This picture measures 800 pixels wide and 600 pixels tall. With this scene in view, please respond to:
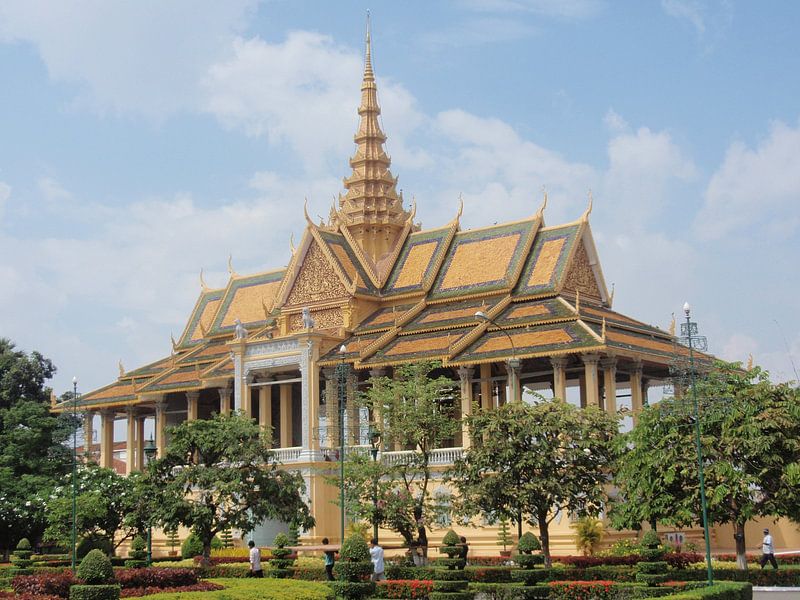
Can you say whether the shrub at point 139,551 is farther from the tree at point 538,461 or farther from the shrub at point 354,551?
the shrub at point 354,551

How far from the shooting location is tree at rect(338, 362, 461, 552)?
35.7 m

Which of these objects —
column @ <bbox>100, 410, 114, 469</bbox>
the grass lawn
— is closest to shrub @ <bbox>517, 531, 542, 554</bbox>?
the grass lawn

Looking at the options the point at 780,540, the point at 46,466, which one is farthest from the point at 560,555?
the point at 46,466

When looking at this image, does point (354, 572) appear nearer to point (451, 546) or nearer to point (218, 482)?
point (451, 546)

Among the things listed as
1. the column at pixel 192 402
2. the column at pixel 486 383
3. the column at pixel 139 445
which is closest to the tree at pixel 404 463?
the column at pixel 486 383

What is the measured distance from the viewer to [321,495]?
4378 cm

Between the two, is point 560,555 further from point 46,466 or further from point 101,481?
point 46,466

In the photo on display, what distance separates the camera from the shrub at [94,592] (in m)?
22.5

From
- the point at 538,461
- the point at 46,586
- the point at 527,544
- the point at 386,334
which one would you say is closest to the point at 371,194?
the point at 386,334

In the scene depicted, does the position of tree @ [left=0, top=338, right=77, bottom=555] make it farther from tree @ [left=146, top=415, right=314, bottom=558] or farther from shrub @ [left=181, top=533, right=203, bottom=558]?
tree @ [left=146, top=415, right=314, bottom=558]

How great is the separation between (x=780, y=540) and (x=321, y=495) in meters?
16.1

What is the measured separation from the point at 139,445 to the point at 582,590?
35.6 meters

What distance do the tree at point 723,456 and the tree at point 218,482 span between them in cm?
1130

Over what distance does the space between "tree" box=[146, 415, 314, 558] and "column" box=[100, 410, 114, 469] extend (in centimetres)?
1862
